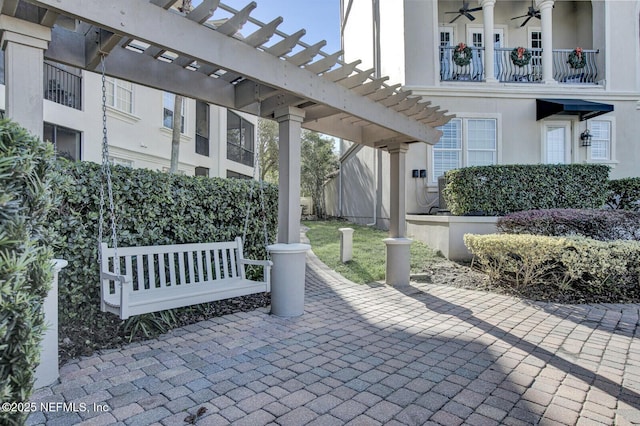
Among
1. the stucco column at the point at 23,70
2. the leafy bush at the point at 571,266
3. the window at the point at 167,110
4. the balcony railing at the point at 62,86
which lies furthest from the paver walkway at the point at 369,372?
the window at the point at 167,110

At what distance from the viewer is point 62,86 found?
8414mm

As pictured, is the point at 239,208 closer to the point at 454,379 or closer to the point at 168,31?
the point at 168,31

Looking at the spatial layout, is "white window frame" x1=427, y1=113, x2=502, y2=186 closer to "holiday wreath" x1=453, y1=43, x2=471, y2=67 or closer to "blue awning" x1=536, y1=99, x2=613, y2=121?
"blue awning" x1=536, y1=99, x2=613, y2=121

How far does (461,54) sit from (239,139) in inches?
437

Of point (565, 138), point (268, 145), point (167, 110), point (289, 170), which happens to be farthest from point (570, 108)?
point (268, 145)

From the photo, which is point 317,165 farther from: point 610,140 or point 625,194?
point 625,194

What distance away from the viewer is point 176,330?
3939 millimetres

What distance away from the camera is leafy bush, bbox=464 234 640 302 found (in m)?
5.23

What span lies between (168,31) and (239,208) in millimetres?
2766

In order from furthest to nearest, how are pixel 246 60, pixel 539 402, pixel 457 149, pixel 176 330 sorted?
pixel 457 149, pixel 176 330, pixel 246 60, pixel 539 402

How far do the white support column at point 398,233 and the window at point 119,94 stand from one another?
24.6 feet

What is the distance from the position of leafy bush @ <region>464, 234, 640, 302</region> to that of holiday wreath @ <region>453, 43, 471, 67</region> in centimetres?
702

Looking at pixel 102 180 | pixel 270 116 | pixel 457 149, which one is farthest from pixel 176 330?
pixel 457 149

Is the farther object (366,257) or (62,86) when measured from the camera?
(62,86)
